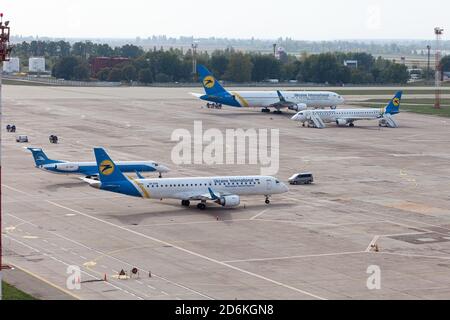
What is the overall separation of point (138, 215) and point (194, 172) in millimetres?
31241

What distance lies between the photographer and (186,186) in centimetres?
10181

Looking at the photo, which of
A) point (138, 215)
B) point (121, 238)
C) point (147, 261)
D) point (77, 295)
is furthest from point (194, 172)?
point (77, 295)

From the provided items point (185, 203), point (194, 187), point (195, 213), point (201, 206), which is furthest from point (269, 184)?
point (195, 213)

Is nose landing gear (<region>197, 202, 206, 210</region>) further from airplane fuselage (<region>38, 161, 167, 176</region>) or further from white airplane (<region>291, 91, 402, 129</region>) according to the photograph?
white airplane (<region>291, 91, 402, 129</region>)

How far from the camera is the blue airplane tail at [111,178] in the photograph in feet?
324

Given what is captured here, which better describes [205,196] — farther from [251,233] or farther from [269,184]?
[251,233]

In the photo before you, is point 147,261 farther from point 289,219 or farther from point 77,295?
point 289,219

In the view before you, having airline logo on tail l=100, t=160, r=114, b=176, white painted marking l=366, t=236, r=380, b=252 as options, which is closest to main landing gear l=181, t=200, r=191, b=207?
airline logo on tail l=100, t=160, r=114, b=176

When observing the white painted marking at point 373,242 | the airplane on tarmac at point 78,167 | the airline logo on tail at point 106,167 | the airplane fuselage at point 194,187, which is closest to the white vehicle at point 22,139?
the airplane on tarmac at point 78,167

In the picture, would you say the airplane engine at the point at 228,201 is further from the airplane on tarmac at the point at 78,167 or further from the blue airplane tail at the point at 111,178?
the airplane on tarmac at the point at 78,167

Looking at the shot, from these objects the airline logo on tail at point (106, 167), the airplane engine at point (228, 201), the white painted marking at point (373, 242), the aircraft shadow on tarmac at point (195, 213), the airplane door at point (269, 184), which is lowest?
the white painted marking at point (373, 242)

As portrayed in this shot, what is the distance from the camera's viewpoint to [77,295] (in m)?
68.2

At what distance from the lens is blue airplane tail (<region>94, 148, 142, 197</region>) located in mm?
98625

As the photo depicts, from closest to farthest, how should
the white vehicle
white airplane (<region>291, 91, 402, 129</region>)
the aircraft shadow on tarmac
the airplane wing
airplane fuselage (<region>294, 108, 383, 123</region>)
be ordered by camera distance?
the aircraft shadow on tarmac → the airplane wing → the white vehicle → white airplane (<region>291, 91, 402, 129</region>) → airplane fuselage (<region>294, 108, 383, 123</region>)
